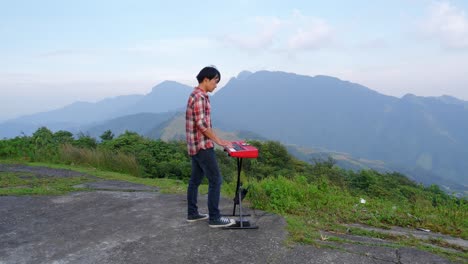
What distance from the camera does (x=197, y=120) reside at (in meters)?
4.80

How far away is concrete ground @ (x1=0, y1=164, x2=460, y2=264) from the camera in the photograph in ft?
13.8

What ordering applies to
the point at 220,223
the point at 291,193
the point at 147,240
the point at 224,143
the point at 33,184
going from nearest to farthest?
the point at 147,240 → the point at 224,143 → the point at 220,223 → the point at 291,193 → the point at 33,184

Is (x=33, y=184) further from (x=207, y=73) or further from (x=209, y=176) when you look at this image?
(x=207, y=73)

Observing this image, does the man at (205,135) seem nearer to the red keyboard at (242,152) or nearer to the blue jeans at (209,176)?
the blue jeans at (209,176)

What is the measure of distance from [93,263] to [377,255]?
10.9 ft

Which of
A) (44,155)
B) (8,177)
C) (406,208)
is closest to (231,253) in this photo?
(406,208)

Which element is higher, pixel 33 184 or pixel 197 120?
pixel 197 120

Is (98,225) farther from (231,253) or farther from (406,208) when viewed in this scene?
(406,208)

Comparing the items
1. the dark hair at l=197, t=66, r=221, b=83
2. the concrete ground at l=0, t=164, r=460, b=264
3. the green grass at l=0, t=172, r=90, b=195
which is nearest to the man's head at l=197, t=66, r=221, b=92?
the dark hair at l=197, t=66, r=221, b=83

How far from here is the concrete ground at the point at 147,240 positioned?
165 inches

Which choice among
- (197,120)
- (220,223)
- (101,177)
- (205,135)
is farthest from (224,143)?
(101,177)

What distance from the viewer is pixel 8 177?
947 cm

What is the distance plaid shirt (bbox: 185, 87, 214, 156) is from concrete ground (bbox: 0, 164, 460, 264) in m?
1.23

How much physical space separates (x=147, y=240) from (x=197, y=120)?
1722 millimetres
